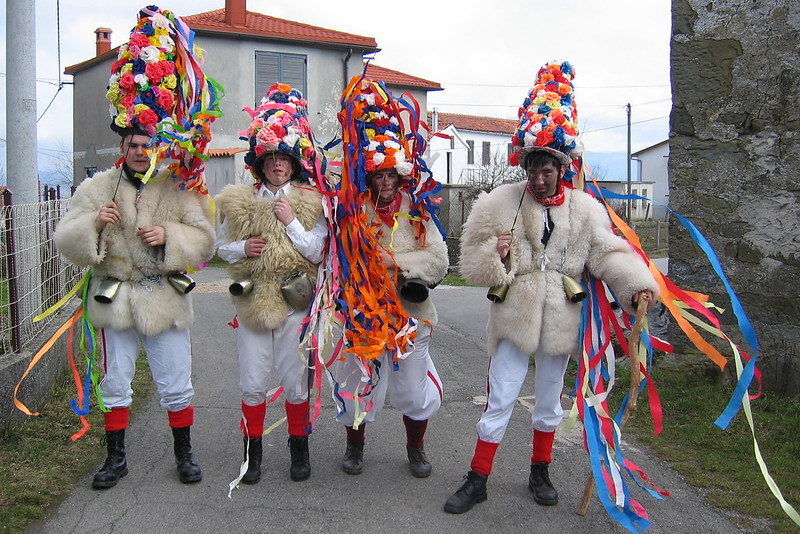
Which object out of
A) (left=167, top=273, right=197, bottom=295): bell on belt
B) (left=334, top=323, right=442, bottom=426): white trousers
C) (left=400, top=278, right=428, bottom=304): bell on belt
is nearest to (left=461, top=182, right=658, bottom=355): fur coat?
(left=400, top=278, right=428, bottom=304): bell on belt

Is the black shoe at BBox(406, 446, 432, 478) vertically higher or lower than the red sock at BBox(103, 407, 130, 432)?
lower

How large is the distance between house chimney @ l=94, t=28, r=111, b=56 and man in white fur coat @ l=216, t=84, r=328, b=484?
25.2 metres

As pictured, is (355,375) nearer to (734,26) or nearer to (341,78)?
(734,26)

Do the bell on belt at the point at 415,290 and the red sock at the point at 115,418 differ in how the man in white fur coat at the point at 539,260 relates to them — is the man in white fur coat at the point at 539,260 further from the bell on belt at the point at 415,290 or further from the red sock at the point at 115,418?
the red sock at the point at 115,418

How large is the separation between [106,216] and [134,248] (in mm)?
237

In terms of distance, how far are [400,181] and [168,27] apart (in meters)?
1.55

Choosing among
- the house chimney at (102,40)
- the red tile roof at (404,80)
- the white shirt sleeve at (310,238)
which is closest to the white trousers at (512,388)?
the white shirt sleeve at (310,238)

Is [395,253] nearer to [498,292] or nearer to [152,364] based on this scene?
[498,292]

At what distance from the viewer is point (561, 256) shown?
3.79m

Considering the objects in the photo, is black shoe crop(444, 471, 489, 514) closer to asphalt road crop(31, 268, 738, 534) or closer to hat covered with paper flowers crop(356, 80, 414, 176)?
asphalt road crop(31, 268, 738, 534)

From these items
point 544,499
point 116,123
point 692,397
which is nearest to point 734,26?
point 692,397

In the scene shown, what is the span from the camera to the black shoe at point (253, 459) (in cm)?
403

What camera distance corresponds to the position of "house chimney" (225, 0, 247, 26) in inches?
848

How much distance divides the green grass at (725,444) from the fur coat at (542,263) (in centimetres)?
120
